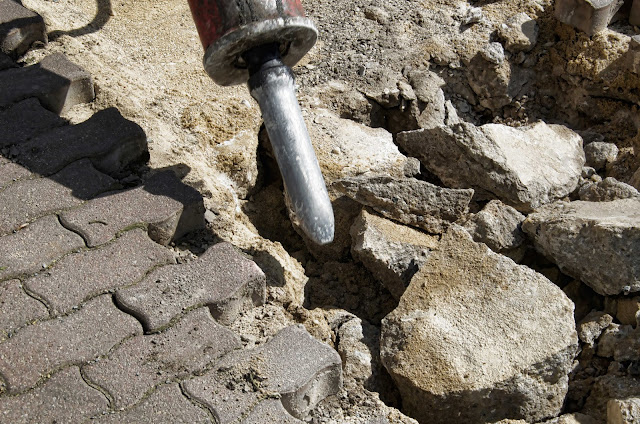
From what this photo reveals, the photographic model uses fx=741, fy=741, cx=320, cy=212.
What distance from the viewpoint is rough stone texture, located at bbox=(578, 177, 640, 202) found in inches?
132

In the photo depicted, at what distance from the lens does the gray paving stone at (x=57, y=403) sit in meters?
2.18

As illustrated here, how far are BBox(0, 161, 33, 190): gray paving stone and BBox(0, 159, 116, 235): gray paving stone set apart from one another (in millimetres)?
32

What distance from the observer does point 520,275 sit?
2.84 m

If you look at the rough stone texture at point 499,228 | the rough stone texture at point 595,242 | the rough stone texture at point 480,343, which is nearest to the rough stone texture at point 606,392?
the rough stone texture at point 480,343

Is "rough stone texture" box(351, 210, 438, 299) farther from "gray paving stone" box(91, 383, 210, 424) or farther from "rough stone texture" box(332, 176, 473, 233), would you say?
"gray paving stone" box(91, 383, 210, 424)

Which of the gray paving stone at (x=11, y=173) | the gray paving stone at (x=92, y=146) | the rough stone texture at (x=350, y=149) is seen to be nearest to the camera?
the gray paving stone at (x=11, y=173)

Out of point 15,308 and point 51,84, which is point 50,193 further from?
point 51,84

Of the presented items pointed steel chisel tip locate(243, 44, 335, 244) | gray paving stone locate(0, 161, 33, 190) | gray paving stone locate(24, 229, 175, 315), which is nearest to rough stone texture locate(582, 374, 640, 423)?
pointed steel chisel tip locate(243, 44, 335, 244)

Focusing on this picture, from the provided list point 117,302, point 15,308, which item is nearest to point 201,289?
point 117,302

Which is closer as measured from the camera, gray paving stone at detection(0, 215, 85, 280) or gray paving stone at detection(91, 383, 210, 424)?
gray paving stone at detection(91, 383, 210, 424)

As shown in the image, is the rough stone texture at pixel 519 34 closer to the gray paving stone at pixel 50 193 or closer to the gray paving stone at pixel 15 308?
the gray paving stone at pixel 50 193

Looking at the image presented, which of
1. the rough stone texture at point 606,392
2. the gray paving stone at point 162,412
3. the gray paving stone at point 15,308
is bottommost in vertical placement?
the rough stone texture at point 606,392

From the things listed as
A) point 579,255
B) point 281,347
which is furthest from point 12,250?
point 579,255

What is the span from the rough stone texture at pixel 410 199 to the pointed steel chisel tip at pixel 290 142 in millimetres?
430
